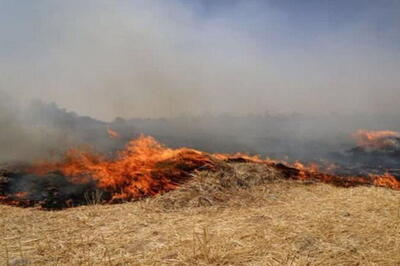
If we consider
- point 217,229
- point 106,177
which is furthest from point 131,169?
point 217,229

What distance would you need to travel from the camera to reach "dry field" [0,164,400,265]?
18.0ft

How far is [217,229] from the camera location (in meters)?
6.82

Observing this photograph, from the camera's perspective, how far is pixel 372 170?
23.6 meters

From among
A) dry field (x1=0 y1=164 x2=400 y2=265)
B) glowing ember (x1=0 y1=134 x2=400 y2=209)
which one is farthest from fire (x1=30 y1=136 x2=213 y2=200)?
dry field (x1=0 y1=164 x2=400 y2=265)

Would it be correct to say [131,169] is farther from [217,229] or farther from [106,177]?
[217,229]

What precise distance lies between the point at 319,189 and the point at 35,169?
400 inches

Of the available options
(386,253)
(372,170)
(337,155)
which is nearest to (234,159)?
(386,253)

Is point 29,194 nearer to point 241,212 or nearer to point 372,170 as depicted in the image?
point 241,212

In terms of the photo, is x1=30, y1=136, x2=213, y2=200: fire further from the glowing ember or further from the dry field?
the dry field

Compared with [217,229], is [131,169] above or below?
above

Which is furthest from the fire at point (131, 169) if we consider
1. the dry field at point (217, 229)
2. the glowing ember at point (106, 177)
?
the dry field at point (217, 229)

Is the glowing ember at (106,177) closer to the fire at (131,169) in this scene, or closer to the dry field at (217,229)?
the fire at (131,169)

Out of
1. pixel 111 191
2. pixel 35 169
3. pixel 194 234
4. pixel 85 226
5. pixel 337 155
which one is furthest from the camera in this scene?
pixel 337 155

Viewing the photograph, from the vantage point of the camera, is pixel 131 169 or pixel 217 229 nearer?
pixel 217 229
